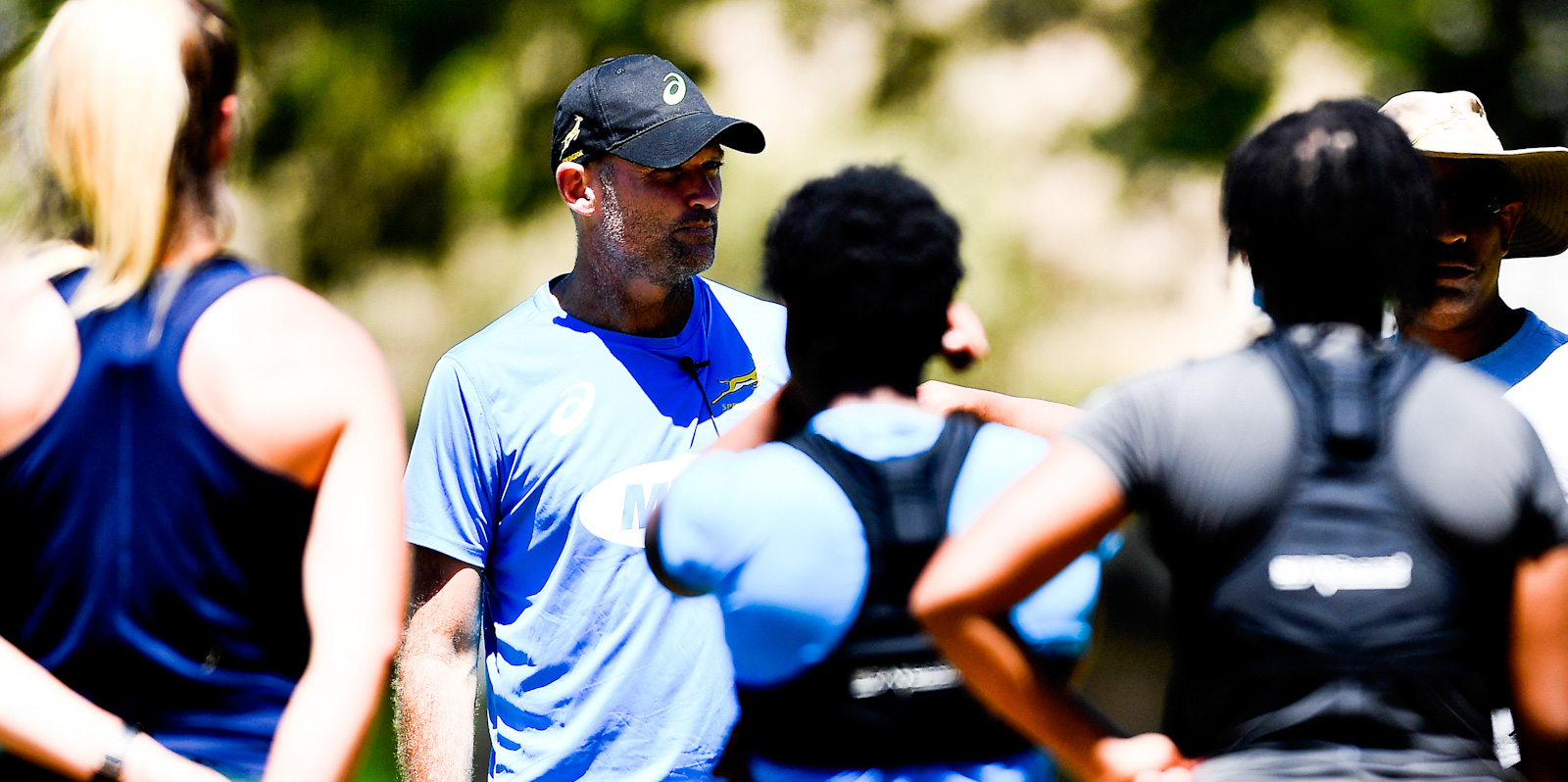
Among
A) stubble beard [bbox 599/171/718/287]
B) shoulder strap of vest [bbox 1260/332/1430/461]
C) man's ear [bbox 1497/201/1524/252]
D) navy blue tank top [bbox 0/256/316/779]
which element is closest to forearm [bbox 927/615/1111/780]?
shoulder strap of vest [bbox 1260/332/1430/461]

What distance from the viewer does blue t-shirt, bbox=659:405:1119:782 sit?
164 centimetres

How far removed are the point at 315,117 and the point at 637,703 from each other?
20.3 ft

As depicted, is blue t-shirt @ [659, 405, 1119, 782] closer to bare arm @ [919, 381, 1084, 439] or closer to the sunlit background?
bare arm @ [919, 381, 1084, 439]

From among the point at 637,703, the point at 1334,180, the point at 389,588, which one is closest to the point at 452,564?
the point at 637,703

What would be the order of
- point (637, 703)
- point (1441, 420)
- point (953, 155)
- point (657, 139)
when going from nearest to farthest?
point (1441, 420)
point (637, 703)
point (657, 139)
point (953, 155)

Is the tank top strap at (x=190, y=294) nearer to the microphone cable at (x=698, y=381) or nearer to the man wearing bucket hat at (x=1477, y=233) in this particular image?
the microphone cable at (x=698, y=381)

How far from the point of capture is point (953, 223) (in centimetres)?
181

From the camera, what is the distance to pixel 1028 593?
158 centimetres

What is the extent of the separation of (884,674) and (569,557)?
3.22 ft

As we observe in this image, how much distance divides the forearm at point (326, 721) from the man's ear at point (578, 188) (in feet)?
4.31

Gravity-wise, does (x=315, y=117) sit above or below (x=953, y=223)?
below

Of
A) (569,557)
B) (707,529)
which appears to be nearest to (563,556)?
(569,557)

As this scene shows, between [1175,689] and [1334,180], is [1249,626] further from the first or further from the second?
[1334,180]

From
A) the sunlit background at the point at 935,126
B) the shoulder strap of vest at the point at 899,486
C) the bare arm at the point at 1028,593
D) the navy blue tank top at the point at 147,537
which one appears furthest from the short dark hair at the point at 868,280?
the sunlit background at the point at 935,126
